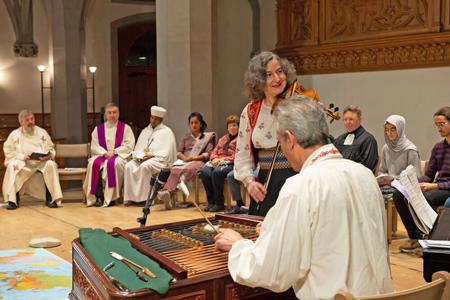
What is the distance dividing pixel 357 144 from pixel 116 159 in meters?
3.66

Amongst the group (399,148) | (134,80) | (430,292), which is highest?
(134,80)

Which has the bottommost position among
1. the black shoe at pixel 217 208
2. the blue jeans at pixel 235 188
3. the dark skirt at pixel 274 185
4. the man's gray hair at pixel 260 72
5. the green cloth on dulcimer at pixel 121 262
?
the black shoe at pixel 217 208

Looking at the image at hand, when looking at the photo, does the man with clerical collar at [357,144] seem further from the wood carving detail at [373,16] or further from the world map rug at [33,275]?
the world map rug at [33,275]

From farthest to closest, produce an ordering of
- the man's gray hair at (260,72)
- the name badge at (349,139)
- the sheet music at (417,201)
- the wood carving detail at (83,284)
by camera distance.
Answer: the name badge at (349,139) → the sheet music at (417,201) → the man's gray hair at (260,72) → the wood carving detail at (83,284)

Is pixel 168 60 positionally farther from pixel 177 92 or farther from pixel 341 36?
pixel 341 36

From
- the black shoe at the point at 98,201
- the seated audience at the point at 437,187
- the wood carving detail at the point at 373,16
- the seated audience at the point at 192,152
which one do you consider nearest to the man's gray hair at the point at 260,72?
the seated audience at the point at 437,187

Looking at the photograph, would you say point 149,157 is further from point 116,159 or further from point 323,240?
point 323,240

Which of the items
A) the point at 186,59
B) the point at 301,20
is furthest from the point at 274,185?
the point at 301,20

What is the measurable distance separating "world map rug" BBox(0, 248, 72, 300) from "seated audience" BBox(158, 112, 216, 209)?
2.62 metres

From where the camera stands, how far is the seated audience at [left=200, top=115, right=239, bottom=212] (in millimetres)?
7684

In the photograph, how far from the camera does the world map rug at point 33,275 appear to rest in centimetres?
430

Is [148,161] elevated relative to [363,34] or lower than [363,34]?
lower

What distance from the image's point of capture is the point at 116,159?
848 cm

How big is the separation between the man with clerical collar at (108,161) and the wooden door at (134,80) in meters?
7.02
